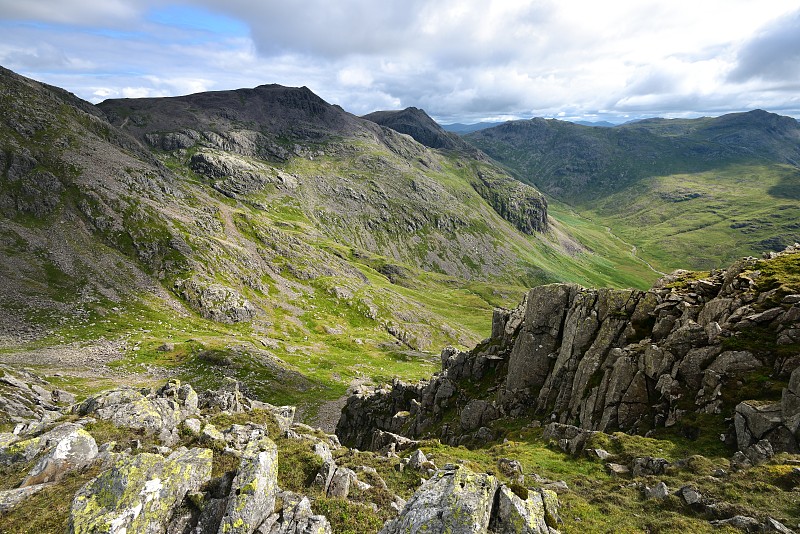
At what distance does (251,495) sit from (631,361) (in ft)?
124

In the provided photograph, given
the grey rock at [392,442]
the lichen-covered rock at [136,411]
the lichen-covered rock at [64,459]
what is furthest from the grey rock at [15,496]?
the grey rock at [392,442]

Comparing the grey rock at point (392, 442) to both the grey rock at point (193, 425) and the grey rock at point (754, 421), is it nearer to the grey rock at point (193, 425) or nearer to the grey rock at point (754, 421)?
the grey rock at point (193, 425)

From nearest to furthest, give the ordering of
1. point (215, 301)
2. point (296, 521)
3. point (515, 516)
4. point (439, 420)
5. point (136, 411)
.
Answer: point (515, 516), point (296, 521), point (136, 411), point (439, 420), point (215, 301)

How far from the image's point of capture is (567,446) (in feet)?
118

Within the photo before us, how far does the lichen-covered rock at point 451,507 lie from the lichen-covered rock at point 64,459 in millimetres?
17625

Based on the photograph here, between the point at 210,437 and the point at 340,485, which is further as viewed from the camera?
the point at 210,437

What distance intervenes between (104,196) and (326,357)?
378 ft

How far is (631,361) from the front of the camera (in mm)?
39281

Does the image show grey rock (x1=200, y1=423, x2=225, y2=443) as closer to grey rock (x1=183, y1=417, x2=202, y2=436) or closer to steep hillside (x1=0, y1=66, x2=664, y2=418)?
grey rock (x1=183, y1=417, x2=202, y2=436)

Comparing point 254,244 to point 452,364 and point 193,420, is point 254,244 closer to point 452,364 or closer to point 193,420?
point 452,364

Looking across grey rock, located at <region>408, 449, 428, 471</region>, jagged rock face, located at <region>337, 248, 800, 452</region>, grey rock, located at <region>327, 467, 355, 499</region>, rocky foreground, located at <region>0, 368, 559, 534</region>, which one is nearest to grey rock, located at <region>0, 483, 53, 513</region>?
rocky foreground, located at <region>0, 368, 559, 534</region>

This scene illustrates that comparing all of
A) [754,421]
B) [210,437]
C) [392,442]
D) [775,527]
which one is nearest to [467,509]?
[775,527]

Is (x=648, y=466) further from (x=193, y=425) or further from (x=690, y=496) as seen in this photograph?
(x=193, y=425)

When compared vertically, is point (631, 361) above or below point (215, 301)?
above
